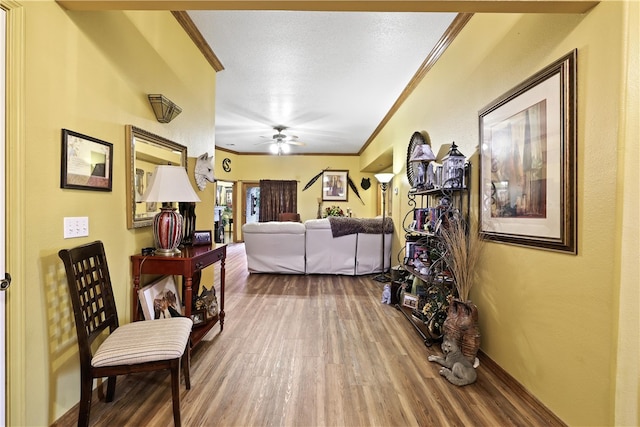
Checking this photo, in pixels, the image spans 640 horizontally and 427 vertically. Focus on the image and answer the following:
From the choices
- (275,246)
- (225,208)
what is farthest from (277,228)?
(225,208)

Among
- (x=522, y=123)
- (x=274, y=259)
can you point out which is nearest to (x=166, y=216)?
(x=522, y=123)

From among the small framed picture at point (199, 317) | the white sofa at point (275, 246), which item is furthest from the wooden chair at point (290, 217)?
the small framed picture at point (199, 317)

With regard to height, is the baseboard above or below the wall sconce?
below

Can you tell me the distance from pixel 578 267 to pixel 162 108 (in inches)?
111

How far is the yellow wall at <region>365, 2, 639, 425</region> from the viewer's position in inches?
49.5

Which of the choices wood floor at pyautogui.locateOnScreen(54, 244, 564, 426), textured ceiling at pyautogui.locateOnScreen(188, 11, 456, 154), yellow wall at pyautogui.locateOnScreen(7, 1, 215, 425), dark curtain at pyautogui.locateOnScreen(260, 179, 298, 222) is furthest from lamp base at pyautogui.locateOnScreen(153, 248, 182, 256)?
dark curtain at pyautogui.locateOnScreen(260, 179, 298, 222)

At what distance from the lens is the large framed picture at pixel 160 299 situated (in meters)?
2.00

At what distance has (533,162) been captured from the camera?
5.52 ft

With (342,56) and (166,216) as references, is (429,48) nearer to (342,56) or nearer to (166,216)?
(342,56)

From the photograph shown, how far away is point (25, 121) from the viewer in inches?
50.9

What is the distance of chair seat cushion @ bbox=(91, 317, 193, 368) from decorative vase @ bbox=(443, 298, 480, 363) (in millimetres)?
1820

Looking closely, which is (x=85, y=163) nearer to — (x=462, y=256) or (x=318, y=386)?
(x=318, y=386)

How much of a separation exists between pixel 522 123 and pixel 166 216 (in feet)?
7.95

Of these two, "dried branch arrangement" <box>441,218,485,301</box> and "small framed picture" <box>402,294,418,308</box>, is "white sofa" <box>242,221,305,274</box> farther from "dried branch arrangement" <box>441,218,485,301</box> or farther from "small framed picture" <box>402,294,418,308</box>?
"dried branch arrangement" <box>441,218,485,301</box>
